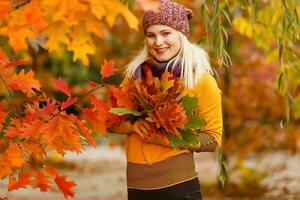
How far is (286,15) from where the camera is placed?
13.2ft

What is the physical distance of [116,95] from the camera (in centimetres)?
327

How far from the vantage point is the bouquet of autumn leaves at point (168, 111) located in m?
3.12

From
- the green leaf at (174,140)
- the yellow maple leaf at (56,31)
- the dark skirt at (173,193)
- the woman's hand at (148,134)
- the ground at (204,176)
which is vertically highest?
the ground at (204,176)

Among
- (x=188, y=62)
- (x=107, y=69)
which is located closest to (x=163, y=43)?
(x=188, y=62)

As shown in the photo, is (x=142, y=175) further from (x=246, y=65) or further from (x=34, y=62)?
(x=34, y=62)

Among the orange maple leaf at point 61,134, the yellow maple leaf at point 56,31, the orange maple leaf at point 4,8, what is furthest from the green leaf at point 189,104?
the orange maple leaf at point 4,8

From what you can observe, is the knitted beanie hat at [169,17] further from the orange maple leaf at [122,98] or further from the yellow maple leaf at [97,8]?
the yellow maple leaf at [97,8]

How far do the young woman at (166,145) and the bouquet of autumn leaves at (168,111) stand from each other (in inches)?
2.2

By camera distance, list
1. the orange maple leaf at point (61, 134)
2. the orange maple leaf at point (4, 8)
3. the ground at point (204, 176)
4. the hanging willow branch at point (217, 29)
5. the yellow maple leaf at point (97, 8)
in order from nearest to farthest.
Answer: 1. the yellow maple leaf at point (97, 8)
2. the orange maple leaf at point (4, 8)
3. the orange maple leaf at point (61, 134)
4. the hanging willow branch at point (217, 29)
5. the ground at point (204, 176)

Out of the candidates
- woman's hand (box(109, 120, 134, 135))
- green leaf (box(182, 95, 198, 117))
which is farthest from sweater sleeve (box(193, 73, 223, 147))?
woman's hand (box(109, 120, 134, 135))

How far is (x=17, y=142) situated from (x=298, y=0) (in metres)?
1.82

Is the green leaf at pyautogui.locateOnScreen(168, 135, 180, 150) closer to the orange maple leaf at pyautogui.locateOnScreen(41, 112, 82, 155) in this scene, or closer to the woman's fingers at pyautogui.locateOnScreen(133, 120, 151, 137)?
the woman's fingers at pyautogui.locateOnScreen(133, 120, 151, 137)

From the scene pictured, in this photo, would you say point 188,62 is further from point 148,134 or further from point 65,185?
point 65,185

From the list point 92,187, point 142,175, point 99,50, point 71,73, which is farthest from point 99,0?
point 71,73
